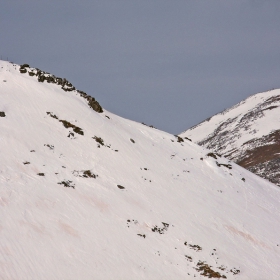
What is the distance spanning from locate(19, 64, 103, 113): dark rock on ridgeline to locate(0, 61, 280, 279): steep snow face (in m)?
0.99

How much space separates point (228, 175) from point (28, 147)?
20.8 m

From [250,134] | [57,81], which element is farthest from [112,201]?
[250,134]

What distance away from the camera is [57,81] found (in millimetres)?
51156

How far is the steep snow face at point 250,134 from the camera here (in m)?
122

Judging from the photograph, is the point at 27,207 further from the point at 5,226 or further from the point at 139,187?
the point at 139,187

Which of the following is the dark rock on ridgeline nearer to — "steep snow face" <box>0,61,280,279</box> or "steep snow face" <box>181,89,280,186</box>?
"steep snow face" <box>0,61,280,279</box>

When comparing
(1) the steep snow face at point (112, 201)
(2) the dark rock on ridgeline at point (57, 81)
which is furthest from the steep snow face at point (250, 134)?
(2) the dark rock on ridgeline at point (57, 81)

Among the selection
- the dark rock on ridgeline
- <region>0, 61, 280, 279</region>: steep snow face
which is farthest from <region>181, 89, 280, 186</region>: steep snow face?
the dark rock on ridgeline

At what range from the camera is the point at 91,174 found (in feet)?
123

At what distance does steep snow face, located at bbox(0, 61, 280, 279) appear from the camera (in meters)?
28.4

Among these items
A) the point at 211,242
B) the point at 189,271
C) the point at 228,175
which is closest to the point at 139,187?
the point at 211,242

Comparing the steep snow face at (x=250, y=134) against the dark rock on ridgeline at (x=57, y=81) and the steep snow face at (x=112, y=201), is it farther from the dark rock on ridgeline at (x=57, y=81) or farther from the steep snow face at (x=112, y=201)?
the dark rock on ridgeline at (x=57, y=81)

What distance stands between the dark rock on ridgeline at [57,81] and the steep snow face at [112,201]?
0.99m

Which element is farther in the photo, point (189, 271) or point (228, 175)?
point (228, 175)
